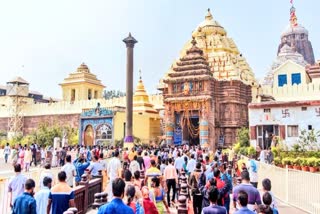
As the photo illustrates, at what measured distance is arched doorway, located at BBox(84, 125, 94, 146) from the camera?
34562 millimetres

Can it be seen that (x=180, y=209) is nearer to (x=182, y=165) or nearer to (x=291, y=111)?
(x=182, y=165)

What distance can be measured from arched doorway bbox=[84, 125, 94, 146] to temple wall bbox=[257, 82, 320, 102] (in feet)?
55.8

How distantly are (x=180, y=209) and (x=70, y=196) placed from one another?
6.65 feet

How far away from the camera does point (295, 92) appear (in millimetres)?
32219

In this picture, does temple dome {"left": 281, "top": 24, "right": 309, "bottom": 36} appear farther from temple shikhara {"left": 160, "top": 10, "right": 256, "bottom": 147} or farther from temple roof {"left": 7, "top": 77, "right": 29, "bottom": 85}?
temple roof {"left": 7, "top": 77, "right": 29, "bottom": 85}

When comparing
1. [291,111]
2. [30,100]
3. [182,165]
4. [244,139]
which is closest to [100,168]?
[182,165]

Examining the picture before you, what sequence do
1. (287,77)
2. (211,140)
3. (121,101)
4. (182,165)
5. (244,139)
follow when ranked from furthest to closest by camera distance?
(121,101), (287,77), (211,140), (244,139), (182,165)

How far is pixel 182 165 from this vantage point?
13133 millimetres

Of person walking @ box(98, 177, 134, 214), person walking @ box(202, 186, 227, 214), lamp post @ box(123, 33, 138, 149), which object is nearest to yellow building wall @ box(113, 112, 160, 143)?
lamp post @ box(123, 33, 138, 149)

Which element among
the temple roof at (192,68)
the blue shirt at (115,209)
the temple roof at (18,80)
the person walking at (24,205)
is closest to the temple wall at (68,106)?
the temple roof at (18,80)

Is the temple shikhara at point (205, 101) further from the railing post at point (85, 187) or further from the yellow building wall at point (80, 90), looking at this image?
the yellow building wall at point (80, 90)

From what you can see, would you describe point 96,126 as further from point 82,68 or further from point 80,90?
point 82,68

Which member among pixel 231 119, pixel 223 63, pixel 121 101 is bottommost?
pixel 231 119

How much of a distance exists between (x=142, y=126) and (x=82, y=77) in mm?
19294
